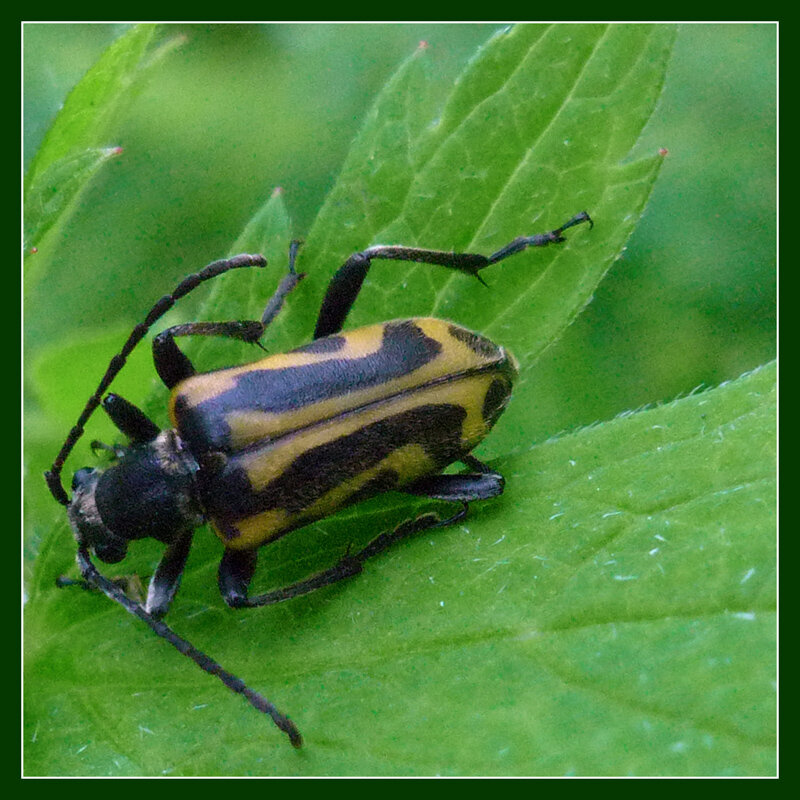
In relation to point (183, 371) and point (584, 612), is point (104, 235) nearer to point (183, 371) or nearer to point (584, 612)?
point (183, 371)

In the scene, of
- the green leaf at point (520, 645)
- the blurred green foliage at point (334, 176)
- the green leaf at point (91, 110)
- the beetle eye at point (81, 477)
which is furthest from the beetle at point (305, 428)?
the blurred green foliage at point (334, 176)

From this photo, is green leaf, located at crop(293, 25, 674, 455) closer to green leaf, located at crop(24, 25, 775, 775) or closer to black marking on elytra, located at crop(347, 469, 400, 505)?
green leaf, located at crop(24, 25, 775, 775)

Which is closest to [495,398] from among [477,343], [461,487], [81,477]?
[477,343]

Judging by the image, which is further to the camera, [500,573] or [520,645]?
[500,573]

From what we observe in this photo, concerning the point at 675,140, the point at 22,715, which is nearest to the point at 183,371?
the point at 22,715

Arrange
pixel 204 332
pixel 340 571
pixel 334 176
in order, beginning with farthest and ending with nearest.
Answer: pixel 334 176 < pixel 204 332 < pixel 340 571

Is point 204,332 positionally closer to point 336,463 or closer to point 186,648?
point 336,463

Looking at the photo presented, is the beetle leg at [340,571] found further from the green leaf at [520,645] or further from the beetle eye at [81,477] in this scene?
the beetle eye at [81,477]
